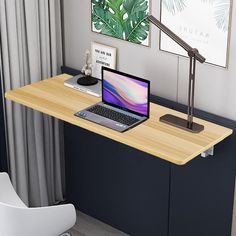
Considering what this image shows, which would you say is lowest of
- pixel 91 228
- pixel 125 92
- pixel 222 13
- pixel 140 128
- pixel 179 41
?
pixel 91 228

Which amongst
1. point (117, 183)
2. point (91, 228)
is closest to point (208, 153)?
point (117, 183)

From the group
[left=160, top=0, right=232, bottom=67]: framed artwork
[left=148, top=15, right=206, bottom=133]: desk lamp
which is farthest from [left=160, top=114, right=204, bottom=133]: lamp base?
[left=160, top=0, right=232, bottom=67]: framed artwork

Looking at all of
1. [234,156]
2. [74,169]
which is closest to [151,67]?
[234,156]

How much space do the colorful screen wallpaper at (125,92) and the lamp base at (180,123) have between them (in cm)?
11

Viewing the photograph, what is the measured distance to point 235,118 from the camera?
11.6 ft

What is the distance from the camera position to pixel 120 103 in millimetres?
3699

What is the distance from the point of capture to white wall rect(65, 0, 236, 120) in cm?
354

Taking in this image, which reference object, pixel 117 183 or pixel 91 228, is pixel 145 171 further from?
pixel 91 228

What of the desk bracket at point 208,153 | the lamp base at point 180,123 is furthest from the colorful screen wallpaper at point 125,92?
the desk bracket at point 208,153

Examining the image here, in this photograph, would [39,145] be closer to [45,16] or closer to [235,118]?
[45,16]

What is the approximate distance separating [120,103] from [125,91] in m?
0.08

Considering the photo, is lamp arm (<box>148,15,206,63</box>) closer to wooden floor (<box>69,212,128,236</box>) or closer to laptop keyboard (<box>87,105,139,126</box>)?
laptop keyboard (<box>87,105,139,126</box>)

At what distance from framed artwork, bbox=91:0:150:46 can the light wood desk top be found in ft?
1.24

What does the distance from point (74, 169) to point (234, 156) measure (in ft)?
4.04
